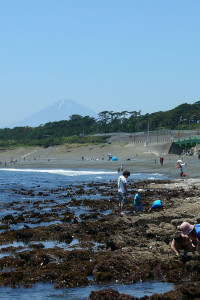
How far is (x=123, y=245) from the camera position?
43.1 ft

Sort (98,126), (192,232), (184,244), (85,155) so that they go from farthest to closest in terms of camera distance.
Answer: (98,126), (85,155), (184,244), (192,232)

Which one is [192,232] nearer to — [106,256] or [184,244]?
[184,244]

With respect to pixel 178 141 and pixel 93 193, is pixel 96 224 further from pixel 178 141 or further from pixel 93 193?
pixel 178 141

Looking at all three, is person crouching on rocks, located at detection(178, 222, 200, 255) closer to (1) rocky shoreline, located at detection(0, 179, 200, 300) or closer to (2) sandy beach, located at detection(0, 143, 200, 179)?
(1) rocky shoreline, located at detection(0, 179, 200, 300)

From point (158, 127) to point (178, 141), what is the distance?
48.0 m

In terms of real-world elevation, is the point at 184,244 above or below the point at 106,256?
above

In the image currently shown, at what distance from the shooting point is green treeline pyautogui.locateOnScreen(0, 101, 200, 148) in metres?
132

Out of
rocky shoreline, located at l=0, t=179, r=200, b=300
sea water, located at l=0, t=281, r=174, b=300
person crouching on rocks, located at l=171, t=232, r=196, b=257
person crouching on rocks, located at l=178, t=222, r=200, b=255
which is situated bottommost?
sea water, located at l=0, t=281, r=174, b=300

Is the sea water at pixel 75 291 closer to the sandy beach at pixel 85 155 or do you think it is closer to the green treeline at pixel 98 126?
the sandy beach at pixel 85 155

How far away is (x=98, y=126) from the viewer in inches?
6112

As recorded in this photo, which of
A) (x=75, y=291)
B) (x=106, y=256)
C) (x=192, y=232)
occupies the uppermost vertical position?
(x=192, y=232)

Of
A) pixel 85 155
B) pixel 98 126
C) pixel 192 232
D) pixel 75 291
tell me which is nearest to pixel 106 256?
pixel 75 291

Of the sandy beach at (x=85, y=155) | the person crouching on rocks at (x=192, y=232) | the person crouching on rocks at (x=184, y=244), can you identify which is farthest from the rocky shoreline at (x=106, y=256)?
the sandy beach at (x=85, y=155)

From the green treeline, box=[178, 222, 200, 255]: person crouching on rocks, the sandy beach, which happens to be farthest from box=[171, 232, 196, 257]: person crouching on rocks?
the green treeline
